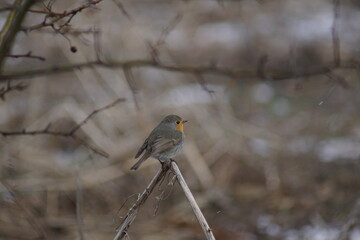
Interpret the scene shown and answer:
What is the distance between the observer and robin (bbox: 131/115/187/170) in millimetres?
4250

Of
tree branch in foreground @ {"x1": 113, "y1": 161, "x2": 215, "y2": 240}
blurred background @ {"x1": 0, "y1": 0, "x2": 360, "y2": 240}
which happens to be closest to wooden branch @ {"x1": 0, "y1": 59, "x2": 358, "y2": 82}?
tree branch in foreground @ {"x1": 113, "y1": 161, "x2": 215, "y2": 240}

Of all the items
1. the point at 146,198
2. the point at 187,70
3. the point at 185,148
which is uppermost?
the point at 185,148

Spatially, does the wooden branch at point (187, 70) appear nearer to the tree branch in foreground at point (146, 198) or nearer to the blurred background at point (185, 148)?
the tree branch in foreground at point (146, 198)

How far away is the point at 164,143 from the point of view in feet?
14.1

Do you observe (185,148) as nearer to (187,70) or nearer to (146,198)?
(187,70)

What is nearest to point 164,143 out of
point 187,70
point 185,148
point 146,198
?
point 187,70

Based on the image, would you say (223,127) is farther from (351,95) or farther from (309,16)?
(309,16)

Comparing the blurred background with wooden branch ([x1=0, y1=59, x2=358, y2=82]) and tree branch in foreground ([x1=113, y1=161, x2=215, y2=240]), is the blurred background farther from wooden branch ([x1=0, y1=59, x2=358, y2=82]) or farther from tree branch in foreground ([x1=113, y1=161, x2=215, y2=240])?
tree branch in foreground ([x1=113, y1=161, x2=215, y2=240])

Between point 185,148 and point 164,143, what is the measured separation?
273cm

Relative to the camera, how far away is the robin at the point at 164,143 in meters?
4.25

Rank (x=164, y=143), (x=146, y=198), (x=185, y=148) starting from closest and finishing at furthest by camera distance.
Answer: (x=146, y=198) → (x=164, y=143) → (x=185, y=148)

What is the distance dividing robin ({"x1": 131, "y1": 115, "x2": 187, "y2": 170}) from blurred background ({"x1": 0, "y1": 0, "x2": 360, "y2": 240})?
0.72 meters

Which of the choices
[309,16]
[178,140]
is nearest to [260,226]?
[178,140]

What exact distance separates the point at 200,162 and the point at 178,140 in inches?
104
